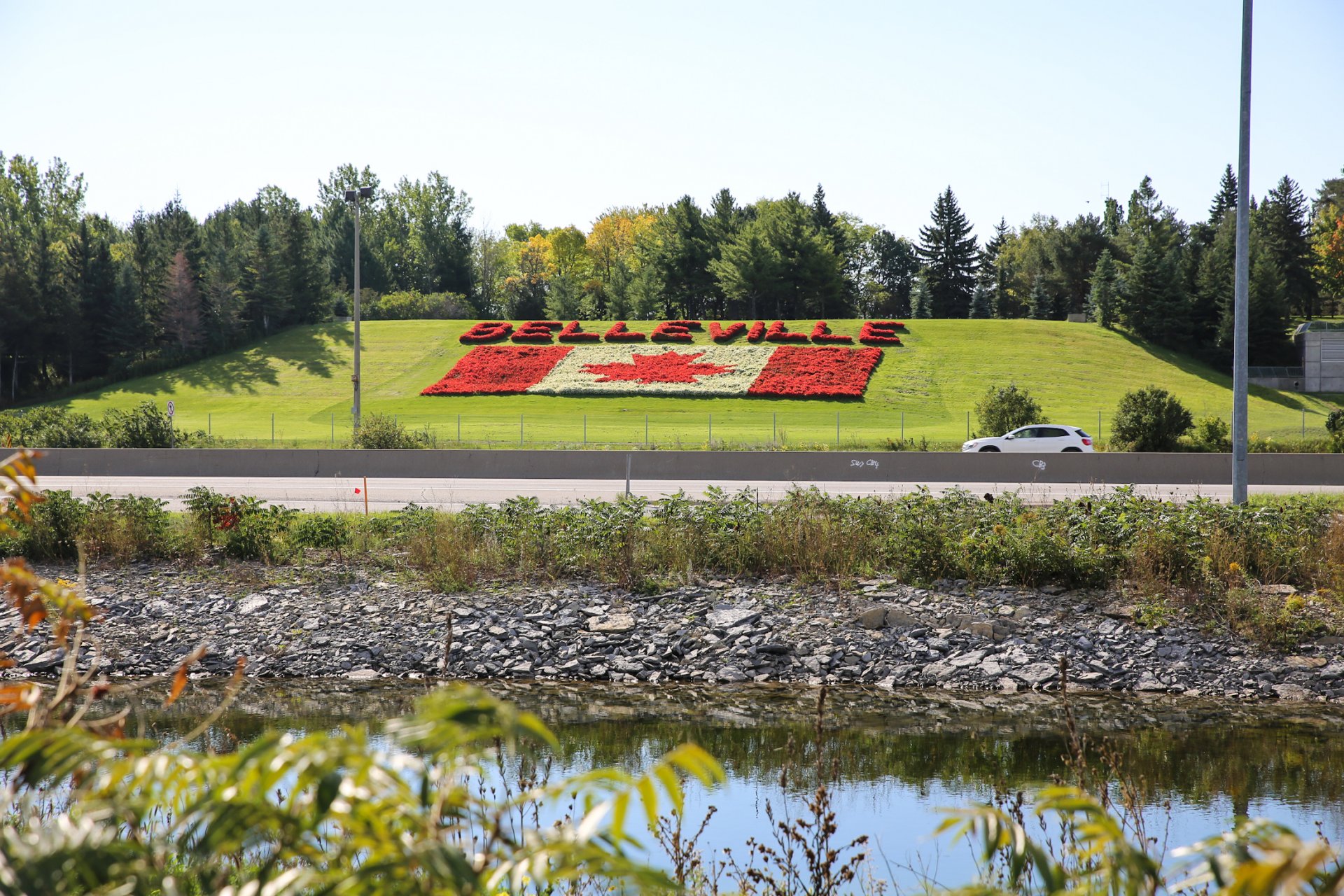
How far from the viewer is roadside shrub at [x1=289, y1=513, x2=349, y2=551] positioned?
16.1m

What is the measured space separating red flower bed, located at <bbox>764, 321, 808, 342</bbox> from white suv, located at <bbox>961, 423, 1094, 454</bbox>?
3071 centimetres

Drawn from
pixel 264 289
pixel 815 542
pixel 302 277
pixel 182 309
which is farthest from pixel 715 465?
pixel 302 277

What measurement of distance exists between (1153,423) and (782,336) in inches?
1266

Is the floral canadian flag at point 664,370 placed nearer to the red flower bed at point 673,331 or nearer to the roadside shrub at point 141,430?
the red flower bed at point 673,331

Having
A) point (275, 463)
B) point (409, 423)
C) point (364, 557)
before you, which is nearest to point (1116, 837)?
point (364, 557)

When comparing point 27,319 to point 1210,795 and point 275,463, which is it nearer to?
point 275,463

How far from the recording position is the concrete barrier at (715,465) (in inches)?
1080

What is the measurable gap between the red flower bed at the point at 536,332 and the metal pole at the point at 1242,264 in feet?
169

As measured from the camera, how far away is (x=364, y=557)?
15.7 meters

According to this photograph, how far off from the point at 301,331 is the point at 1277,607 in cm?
7172

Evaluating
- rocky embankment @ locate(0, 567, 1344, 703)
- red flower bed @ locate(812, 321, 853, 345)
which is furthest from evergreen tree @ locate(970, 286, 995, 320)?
rocky embankment @ locate(0, 567, 1344, 703)

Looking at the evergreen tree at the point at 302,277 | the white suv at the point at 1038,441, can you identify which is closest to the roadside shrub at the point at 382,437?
the white suv at the point at 1038,441

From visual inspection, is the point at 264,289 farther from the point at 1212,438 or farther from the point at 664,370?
the point at 1212,438

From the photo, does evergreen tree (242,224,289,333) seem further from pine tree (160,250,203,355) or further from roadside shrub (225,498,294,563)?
→ roadside shrub (225,498,294,563)
